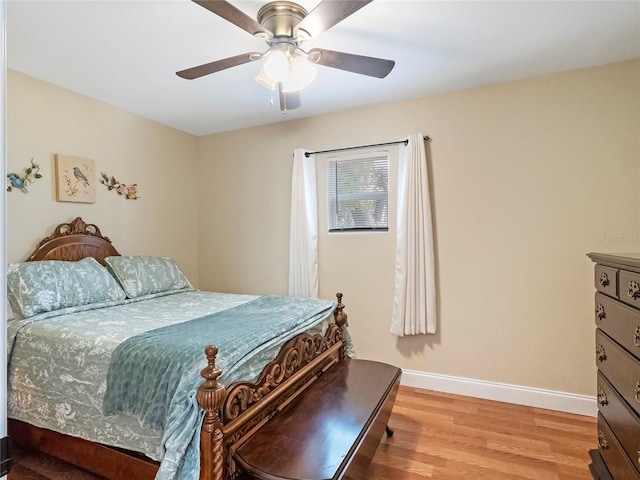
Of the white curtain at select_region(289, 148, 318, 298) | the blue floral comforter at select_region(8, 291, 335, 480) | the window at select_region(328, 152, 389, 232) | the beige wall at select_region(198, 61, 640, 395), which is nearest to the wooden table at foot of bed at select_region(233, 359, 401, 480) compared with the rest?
the blue floral comforter at select_region(8, 291, 335, 480)

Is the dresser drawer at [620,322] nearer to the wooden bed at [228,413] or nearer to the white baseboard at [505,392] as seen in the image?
the white baseboard at [505,392]

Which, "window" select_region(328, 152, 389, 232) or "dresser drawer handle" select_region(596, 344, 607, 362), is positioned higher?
"window" select_region(328, 152, 389, 232)

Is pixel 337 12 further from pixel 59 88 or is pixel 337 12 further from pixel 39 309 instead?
pixel 59 88

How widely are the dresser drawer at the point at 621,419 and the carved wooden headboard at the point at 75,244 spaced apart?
3.42 meters

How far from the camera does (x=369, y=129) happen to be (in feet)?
10.2

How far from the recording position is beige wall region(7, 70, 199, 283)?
2.43m

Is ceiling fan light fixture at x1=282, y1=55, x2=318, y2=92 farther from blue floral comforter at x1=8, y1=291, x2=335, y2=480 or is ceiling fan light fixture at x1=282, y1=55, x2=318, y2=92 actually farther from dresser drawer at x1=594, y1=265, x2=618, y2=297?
dresser drawer at x1=594, y1=265, x2=618, y2=297

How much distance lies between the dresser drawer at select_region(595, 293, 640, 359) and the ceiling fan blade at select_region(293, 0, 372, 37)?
61.6 inches

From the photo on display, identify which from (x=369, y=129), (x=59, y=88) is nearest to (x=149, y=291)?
(x=59, y=88)

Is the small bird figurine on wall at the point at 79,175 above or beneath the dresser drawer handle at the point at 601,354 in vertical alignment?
above

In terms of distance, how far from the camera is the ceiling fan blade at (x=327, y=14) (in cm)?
133

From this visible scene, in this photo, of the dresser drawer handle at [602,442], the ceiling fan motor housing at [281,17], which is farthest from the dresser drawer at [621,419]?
the ceiling fan motor housing at [281,17]

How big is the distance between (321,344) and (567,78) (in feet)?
8.45

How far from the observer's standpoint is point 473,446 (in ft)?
6.72
